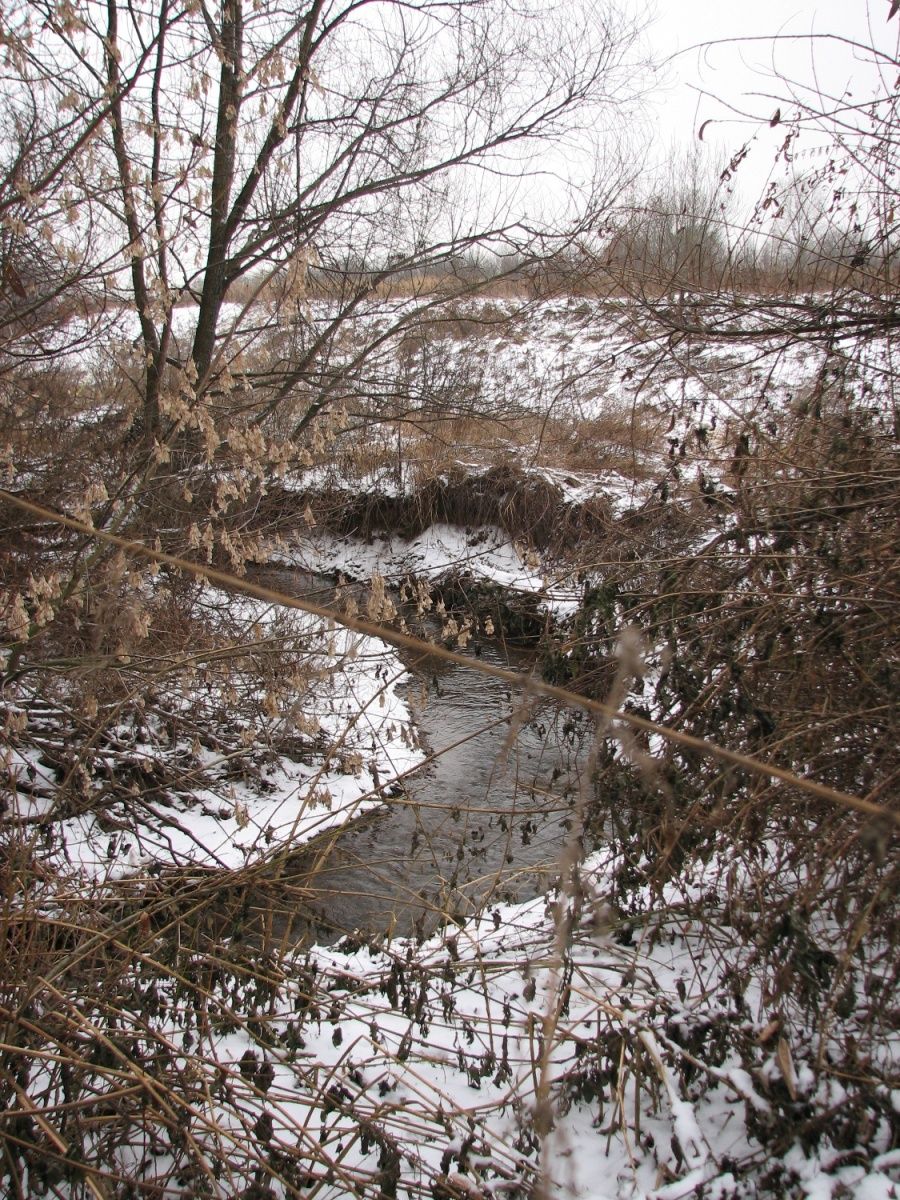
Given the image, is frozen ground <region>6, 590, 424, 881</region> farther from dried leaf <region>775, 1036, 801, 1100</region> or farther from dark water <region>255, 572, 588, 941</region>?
dried leaf <region>775, 1036, 801, 1100</region>

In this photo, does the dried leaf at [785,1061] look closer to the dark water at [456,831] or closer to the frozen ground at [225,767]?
the dark water at [456,831]

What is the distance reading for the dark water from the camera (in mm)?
3318

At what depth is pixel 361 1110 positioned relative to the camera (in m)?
2.14

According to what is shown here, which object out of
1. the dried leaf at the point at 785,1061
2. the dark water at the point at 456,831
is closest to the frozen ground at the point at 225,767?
the dark water at the point at 456,831

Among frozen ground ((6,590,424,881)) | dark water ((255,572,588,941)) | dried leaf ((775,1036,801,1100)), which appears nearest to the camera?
dried leaf ((775,1036,801,1100))

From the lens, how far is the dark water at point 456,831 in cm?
332

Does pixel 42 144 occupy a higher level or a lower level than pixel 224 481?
higher

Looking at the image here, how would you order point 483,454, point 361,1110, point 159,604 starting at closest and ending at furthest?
point 361,1110 < point 159,604 < point 483,454

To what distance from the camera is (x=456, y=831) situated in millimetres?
4719

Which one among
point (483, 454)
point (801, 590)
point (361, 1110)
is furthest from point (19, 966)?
point (483, 454)

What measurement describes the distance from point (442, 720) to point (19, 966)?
14.6 feet

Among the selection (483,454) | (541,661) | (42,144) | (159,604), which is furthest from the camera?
(483,454)

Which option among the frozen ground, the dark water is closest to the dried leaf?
the dark water

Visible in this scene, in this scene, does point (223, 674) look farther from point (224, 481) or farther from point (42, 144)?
point (42, 144)
